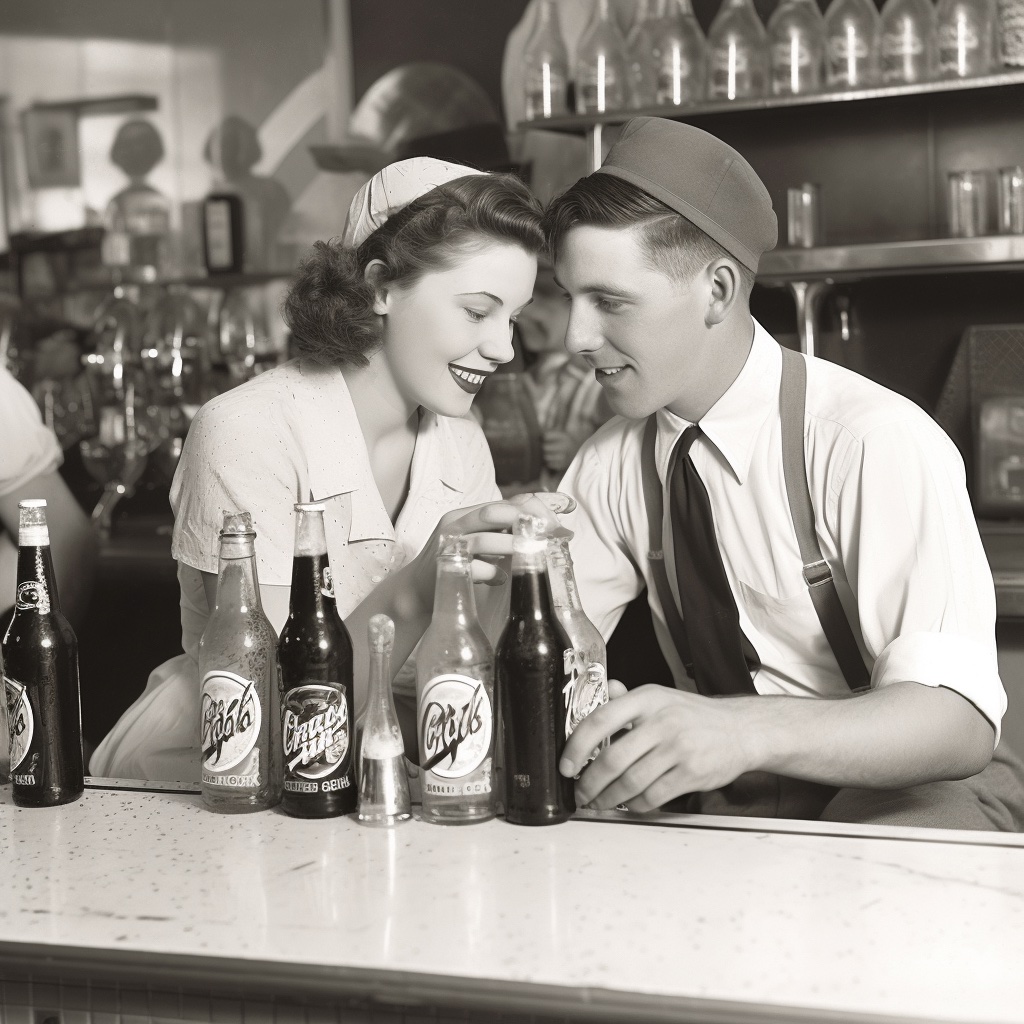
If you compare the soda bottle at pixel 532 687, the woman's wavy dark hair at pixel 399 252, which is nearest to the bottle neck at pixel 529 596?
the soda bottle at pixel 532 687

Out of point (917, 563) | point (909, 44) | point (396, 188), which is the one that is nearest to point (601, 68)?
point (909, 44)

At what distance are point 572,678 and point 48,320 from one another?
3818 millimetres

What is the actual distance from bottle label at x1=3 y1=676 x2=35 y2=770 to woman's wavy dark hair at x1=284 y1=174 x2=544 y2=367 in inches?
Answer: 28.0

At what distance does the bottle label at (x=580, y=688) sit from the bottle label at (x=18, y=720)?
510mm

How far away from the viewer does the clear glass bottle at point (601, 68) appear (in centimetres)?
291

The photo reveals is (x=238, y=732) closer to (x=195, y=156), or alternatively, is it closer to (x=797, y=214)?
(x=797, y=214)

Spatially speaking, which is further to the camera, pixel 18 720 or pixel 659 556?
pixel 659 556

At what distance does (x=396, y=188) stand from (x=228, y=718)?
2.80 feet

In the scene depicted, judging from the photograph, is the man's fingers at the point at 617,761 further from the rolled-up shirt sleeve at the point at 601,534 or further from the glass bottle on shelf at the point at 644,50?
the glass bottle on shelf at the point at 644,50

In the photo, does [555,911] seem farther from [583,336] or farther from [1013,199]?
[1013,199]

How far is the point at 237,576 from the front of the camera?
3.97ft

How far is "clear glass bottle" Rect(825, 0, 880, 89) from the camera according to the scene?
9.02ft

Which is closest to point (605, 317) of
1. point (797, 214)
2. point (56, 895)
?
point (56, 895)

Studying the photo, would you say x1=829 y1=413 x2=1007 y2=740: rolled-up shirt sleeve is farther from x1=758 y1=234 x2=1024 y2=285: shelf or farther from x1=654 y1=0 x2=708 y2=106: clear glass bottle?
x1=654 y1=0 x2=708 y2=106: clear glass bottle
